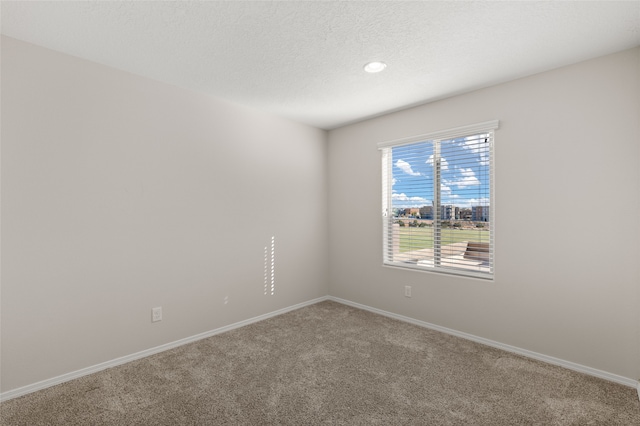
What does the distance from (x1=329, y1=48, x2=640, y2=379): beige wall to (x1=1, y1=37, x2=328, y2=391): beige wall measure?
2045 millimetres

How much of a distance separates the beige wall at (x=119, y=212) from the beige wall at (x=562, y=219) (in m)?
2.04

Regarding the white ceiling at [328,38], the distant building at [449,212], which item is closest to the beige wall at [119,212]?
the white ceiling at [328,38]

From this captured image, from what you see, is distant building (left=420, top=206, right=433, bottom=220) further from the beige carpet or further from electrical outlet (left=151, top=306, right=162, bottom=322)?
electrical outlet (left=151, top=306, right=162, bottom=322)

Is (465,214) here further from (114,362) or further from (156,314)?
(114,362)

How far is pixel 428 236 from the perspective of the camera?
3461 millimetres

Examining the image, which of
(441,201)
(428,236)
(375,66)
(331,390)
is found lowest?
(331,390)

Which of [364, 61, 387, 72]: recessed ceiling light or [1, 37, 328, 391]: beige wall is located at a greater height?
[364, 61, 387, 72]: recessed ceiling light

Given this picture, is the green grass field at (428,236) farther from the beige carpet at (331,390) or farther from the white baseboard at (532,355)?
the beige carpet at (331,390)

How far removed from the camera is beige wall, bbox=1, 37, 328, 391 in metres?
2.15

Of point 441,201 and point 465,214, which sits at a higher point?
point 441,201

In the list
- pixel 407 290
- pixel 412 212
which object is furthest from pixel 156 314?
pixel 412 212

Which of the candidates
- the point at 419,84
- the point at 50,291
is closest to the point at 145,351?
the point at 50,291

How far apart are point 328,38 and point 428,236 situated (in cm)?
225

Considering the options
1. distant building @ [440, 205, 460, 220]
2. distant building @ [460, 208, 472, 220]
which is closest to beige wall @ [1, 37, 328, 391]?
distant building @ [440, 205, 460, 220]
